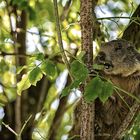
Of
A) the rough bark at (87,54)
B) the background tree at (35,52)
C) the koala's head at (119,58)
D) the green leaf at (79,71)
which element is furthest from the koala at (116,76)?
the background tree at (35,52)

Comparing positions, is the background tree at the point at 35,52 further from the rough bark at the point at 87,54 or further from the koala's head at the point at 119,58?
the rough bark at the point at 87,54

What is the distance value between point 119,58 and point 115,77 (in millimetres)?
121

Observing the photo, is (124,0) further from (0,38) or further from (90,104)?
(90,104)

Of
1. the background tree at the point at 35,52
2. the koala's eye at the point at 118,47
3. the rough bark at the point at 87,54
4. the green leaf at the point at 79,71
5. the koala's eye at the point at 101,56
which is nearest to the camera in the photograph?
the green leaf at the point at 79,71

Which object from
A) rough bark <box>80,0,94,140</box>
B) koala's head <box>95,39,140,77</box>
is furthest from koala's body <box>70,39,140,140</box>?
rough bark <box>80,0,94,140</box>

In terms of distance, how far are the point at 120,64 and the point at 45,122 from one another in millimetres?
2023

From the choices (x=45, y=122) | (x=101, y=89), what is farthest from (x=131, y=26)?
(x=45, y=122)

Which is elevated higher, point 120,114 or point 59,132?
point 120,114

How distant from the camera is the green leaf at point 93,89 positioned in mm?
2311

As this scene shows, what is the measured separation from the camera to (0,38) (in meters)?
4.45

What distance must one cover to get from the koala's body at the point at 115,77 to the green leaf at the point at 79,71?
484 millimetres

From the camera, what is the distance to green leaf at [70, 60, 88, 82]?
7.54 feet

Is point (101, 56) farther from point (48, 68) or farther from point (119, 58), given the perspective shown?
point (48, 68)

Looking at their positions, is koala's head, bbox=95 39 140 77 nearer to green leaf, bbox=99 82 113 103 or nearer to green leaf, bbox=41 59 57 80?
green leaf, bbox=41 59 57 80
